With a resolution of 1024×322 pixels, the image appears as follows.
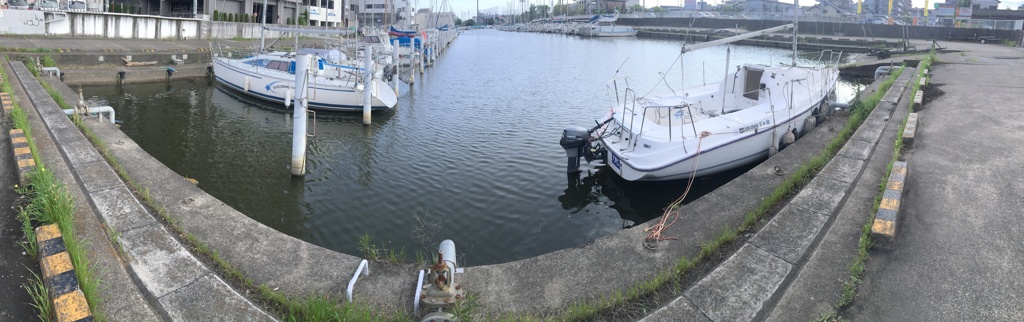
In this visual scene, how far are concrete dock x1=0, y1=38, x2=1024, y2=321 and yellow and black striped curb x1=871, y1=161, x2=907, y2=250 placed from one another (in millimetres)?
121

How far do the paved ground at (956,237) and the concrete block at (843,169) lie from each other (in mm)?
661

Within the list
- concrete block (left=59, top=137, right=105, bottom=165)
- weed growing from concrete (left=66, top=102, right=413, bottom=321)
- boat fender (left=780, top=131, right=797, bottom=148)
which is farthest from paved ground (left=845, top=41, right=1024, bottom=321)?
concrete block (left=59, top=137, right=105, bottom=165)

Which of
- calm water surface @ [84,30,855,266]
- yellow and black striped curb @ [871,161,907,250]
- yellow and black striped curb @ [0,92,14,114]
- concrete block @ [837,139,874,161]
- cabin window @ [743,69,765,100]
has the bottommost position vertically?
calm water surface @ [84,30,855,266]

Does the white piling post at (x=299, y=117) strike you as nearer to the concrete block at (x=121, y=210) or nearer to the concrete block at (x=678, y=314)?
the concrete block at (x=121, y=210)

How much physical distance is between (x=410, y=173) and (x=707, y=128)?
698cm

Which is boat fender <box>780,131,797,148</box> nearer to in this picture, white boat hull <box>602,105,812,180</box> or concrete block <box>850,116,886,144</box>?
white boat hull <box>602,105,812,180</box>

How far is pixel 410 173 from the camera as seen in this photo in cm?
1368

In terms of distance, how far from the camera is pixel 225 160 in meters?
14.3

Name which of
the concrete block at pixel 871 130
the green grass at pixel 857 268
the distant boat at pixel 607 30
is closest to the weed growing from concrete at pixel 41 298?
the green grass at pixel 857 268

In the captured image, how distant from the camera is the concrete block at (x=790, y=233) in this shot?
19.1 ft

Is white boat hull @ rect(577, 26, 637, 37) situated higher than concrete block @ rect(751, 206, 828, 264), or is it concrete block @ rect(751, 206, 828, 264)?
white boat hull @ rect(577, 26, 637, 37)

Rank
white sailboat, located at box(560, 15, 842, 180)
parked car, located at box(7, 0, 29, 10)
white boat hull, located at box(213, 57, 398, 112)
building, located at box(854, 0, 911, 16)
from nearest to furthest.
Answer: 1. white sailboat, located at box(560, 15, 842, 180)
2. white boat hull, located at box(213, 57, 398, 112)
3. parked car, located at box(7, 0, 29, 10)
4. building, located at box(854, 0, 911, 16)

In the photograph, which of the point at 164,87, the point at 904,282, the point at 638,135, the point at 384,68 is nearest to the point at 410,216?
the point at 638,135

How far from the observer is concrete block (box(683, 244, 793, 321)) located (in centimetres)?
486
